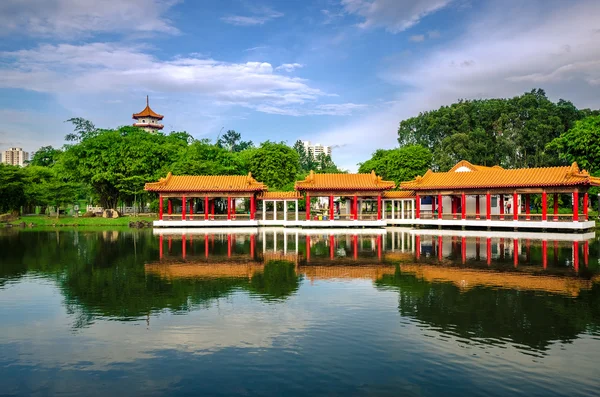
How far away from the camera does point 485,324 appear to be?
36.5 feet

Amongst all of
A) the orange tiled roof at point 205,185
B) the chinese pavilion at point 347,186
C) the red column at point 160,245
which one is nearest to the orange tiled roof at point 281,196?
the chinese pavilion at point 347,186

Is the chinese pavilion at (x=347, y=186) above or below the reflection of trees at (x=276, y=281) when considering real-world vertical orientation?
above

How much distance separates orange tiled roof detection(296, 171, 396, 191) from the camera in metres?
42.3

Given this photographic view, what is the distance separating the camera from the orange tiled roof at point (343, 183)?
139 ft

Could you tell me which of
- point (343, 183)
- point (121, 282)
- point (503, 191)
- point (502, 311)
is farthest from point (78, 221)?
point (502, 311)

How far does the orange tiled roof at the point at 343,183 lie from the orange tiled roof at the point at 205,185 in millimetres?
4623

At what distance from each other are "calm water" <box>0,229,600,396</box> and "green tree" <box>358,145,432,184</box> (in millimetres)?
40045

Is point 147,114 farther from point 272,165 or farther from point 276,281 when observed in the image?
point 276,281

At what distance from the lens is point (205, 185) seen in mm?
44312

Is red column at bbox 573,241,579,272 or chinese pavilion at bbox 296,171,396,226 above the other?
chinese pavilion at bbox 296,171,396,226

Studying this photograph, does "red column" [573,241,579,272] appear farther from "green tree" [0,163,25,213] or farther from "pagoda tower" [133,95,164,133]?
"pagoda tower" [133,95,164,133]

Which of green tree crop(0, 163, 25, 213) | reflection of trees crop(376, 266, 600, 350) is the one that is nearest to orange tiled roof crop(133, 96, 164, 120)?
green tree crop(0, 163, 25, 213)

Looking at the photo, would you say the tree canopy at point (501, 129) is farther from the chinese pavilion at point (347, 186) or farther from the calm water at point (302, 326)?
the calm water at point (302, 326)

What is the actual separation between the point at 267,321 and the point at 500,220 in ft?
109
